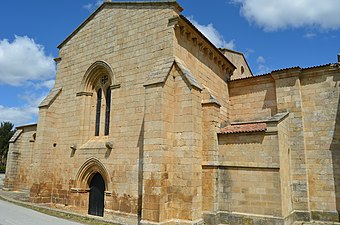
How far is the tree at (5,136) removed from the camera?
47125mm

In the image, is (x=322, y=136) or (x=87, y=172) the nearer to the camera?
(x=322, y=136)

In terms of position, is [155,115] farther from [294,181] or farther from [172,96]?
[294,181]

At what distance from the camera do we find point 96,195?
37.8ft

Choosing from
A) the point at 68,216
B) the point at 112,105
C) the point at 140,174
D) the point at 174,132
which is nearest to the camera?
the point at 174,132

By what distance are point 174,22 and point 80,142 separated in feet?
21.9

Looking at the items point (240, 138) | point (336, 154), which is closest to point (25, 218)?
point (240, 138)

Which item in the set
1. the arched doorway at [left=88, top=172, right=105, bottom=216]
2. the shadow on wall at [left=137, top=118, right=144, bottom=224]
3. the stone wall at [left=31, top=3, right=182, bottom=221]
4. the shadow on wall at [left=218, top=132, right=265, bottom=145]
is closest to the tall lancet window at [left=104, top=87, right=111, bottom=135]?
the stone wall at [left=31, top=3, right=182, bottom=221]

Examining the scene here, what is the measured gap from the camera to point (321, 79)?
11.1 meters

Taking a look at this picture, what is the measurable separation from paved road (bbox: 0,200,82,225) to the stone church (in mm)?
1666

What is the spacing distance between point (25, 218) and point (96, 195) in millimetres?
2928

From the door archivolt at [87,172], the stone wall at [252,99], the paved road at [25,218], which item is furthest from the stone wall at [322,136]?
the paved road at [25,218]

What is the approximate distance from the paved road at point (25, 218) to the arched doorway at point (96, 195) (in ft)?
6.42

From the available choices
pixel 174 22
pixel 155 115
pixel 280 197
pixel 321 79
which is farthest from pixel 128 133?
pixel 321 79

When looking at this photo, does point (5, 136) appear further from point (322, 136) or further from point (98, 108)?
point (322, 136)
